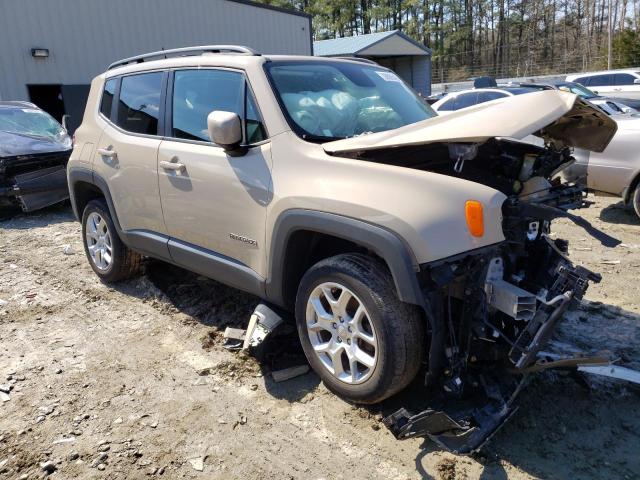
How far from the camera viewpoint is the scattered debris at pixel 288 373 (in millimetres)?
3328

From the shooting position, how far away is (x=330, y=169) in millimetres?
2842

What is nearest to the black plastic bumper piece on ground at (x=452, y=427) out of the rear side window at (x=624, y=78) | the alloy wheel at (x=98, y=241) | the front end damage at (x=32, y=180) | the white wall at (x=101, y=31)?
the alloy wheel at (x=98, y=241)

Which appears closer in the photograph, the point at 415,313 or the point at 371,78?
the point at 415,313

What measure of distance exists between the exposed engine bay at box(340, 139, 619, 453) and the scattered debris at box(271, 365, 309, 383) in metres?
0.87

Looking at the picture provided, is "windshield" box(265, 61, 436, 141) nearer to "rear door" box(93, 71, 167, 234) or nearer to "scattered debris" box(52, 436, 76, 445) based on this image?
"rear door" box(93, 71, 167, 234)

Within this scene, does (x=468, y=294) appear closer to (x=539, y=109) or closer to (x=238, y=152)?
(x=539, y=109)

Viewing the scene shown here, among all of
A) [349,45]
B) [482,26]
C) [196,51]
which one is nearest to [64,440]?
[196,51]

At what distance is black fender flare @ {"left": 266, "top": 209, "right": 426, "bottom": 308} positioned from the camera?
244cm

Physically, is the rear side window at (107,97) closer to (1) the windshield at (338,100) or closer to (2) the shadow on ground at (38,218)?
(1) the windshield at (338,100)

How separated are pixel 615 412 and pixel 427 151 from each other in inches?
68.1

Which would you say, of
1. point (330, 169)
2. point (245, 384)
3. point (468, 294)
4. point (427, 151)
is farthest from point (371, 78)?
point (245, 384)

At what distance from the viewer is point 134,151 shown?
A: 13.4 feet

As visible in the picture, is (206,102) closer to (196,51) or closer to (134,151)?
(196,51)

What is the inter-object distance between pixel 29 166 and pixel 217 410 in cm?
694
